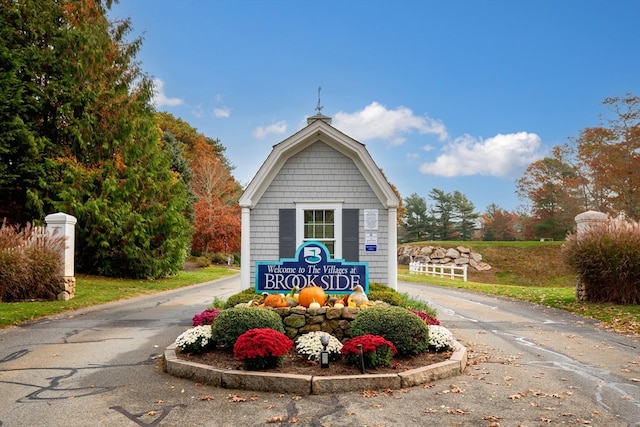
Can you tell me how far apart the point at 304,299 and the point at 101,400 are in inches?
140

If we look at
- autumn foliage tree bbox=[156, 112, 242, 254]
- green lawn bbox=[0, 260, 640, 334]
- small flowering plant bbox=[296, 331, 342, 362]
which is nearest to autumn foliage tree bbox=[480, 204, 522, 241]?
autumn foliage tree bbox=[156, 112, 242, 254]

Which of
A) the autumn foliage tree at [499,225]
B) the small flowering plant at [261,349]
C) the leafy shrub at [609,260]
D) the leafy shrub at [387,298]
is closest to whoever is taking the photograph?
the small flowering plant at [261,349]

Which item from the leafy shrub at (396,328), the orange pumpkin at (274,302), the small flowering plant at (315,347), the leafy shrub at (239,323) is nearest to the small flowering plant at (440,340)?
the leafy shrub at (396,328)

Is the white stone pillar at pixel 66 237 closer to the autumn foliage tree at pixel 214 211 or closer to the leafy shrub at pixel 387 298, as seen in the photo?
the leafy shrub at pixel 387 298

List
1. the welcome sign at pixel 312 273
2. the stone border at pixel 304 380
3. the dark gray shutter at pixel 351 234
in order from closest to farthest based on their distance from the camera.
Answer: the stone border at pixel 304 380 → the welcome sign at pixel 312 273 → the dark gray shutter at pixel 351 234

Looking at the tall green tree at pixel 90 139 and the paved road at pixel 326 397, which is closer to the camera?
the paved road at pixel 326 397

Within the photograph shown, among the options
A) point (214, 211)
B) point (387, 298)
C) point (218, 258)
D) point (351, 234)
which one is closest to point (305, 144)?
point (351, 234)

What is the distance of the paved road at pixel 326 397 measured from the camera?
201 inches

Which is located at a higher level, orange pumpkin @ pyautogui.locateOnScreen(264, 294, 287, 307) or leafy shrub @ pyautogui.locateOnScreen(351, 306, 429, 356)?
orange pumpkin @ pyautogui.locateOnScreen(264, 294, 287, 307)

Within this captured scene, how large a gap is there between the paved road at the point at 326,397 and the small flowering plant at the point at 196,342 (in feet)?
1.60

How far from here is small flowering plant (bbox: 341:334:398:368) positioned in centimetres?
649

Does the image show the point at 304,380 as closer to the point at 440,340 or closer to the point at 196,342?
the point at 196,342

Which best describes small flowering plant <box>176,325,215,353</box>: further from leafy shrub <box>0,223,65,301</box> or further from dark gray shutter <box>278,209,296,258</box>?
leafy shrub <box>0,223,65,301</box>

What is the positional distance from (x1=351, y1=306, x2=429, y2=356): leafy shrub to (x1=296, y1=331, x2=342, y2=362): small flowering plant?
365 mm
